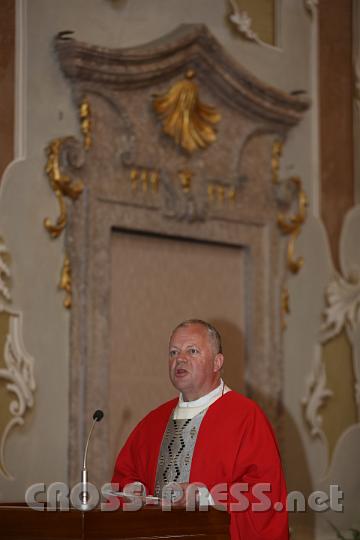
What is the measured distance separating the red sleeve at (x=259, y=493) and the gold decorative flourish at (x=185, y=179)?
3.03 meters

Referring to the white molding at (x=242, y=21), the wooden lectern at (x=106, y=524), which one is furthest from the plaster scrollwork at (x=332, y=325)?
the wooden lectern at (x=106, y=524)

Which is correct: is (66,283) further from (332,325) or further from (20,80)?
(332,325)


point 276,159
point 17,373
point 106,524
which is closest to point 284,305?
point 276,159

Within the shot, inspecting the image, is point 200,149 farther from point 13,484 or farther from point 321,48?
point 13,484

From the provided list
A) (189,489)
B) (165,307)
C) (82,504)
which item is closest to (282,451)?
(165,307)

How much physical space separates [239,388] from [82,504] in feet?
13.6

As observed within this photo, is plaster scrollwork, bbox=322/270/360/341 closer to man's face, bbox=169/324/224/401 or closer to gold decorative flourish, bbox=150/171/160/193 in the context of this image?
gold decorative flourish, bbox=150/171/160/193

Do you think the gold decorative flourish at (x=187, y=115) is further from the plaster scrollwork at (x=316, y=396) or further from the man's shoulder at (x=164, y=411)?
the man's shoulder at (x=164, y=411)

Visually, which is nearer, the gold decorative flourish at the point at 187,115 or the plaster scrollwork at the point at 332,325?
the gold decorative flourish at the point at 187,115

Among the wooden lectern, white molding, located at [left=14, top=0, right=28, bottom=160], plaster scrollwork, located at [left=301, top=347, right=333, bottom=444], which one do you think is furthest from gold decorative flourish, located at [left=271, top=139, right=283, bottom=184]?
the wooden lectern

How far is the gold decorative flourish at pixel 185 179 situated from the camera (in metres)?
8.41

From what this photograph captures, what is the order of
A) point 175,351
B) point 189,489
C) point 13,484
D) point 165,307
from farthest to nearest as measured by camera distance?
1. point 165,307
2. point 13,484
3. point 175,351
4. point 189,489

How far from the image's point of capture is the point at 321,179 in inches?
371

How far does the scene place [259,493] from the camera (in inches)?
218
